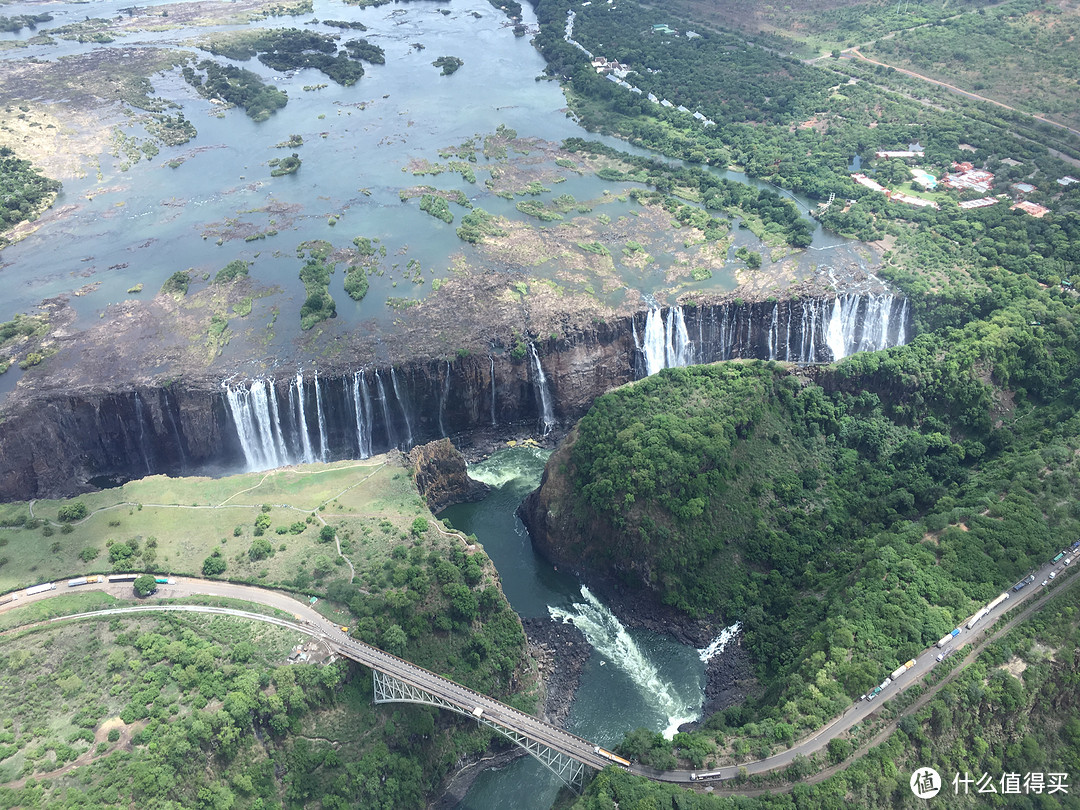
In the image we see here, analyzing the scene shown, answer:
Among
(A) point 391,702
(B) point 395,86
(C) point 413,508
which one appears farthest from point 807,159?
(A) point 391,702

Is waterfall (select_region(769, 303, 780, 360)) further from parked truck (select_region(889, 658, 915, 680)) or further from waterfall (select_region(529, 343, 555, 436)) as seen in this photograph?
parked truck (select_region(889, 658, 915, 680))

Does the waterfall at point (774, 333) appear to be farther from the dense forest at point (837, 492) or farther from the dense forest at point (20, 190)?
the dense forest at point (20, 190)

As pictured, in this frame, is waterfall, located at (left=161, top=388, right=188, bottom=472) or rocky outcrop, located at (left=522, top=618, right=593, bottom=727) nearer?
rocky outcrop, located at (left=522, top=618, right=593, bottom=727)

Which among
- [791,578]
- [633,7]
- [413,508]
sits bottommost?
[791,578]

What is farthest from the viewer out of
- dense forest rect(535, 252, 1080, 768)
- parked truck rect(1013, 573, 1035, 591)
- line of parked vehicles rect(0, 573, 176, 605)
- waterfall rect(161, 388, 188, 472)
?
waterfall rect(161, 388, 188, 472)

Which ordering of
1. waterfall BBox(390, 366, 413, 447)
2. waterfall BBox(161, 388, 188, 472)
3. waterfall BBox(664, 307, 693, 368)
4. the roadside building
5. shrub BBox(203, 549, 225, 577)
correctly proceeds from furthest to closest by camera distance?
1. the roadside building
2. waterfall BBox(664, 307, 693, 368)
3. waterfall BBox(390, 366, 413, 447)
4. waterfall BBox(161, 388, 188, 472)
5. shrub BBox(203, 549, 225, 577)

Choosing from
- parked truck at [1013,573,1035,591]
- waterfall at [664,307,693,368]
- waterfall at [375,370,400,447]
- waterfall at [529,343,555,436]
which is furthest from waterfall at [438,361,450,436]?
parked truck at [1013,573,1035,591]

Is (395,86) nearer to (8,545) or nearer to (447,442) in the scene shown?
(447,442)
